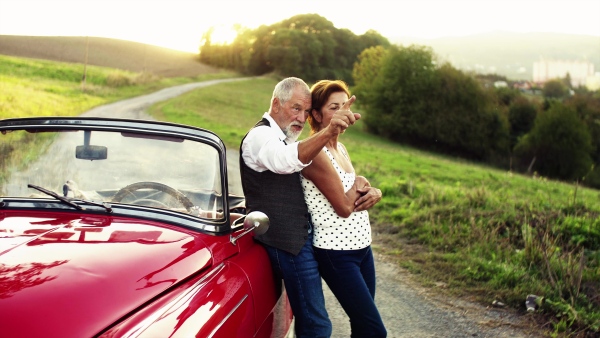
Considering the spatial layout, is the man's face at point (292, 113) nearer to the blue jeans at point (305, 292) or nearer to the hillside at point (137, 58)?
the blue jeans at point (305, 292)

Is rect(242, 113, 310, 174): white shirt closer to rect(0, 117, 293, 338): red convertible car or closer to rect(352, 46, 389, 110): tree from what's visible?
rect(0, 117, 293, 338): red convertible car

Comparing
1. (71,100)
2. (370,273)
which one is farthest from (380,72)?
(370,273)

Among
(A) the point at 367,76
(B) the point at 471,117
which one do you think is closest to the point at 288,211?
(B) the point at 471,117

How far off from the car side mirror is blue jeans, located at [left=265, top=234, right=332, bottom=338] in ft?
0.78

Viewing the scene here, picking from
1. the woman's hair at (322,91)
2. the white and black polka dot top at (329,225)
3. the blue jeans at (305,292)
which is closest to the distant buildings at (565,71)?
the woman's hair at (322,91)

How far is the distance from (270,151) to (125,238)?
754 millimetres

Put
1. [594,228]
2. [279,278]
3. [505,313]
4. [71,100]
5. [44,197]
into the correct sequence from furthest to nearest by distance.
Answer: [71,100] < [594,228] < [505,313] < [279,278] < [44,197]

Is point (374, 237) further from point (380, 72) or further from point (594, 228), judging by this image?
point (380, 72)

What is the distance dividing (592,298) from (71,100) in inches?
1024

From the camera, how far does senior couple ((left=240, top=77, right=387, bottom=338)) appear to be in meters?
2.83

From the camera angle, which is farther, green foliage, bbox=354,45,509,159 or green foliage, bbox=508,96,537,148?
green foliage, bbox=508,96,537,148

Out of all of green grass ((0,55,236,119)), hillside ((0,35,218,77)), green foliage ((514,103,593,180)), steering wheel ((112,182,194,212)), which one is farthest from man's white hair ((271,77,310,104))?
green foliage ((514,103,593,180))

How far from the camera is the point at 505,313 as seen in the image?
5.15m

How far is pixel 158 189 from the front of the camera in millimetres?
2912
